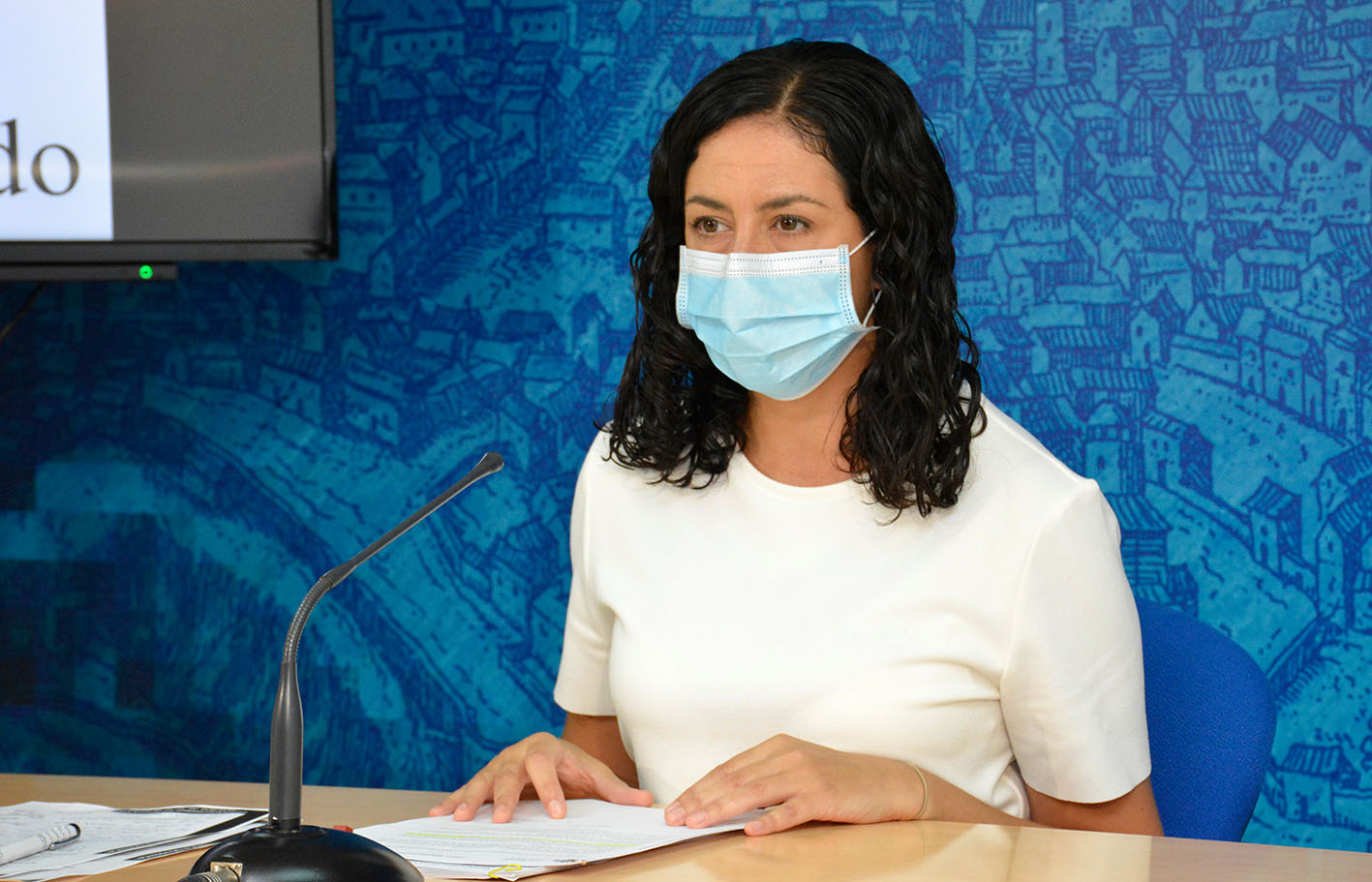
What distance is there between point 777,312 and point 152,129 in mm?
955

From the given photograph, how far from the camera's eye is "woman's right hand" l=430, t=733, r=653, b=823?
3.56 ft

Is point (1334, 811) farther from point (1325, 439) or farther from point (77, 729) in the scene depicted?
point (77, 729)

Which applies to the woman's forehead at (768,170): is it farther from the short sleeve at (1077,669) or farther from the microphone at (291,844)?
the microphone at (291,844)

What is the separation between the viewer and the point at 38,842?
1.02 m

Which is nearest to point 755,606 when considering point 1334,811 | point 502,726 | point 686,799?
point 686,799

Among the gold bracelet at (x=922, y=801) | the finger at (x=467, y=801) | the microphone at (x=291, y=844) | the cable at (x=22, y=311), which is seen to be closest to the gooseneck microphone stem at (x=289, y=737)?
the microphone at (x=291, y=844)

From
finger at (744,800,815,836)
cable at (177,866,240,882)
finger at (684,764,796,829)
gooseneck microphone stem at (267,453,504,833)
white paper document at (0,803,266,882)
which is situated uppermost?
gooseneck microphone stem at (267,453,504,833)

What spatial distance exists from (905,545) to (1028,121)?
30.6 inches

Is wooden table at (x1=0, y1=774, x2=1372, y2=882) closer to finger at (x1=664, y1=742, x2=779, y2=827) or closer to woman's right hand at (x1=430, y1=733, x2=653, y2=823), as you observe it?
finger at (x1=664, y1=742, x2=779, y2=827)

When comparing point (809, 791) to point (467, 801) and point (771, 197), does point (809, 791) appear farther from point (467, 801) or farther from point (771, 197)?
point (771, 197)

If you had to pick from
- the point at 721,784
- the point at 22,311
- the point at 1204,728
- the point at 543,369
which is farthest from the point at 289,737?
the point at 22,311

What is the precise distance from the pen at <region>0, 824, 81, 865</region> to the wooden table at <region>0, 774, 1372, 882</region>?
0.10 metres

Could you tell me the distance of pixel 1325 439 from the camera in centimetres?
172

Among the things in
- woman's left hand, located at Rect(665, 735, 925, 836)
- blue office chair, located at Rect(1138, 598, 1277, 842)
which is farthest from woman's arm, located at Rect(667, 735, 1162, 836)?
blue office chair, located at Rect(1138, 598, 1277, 842)
